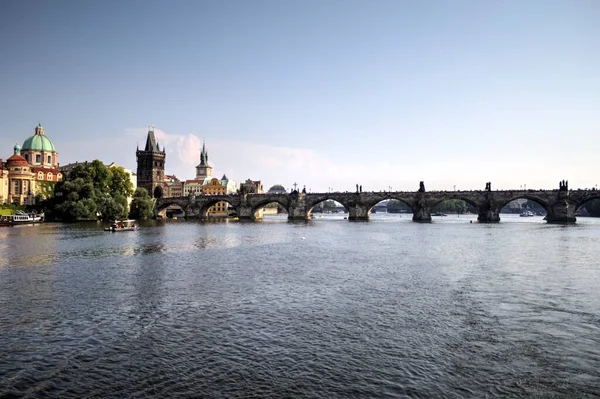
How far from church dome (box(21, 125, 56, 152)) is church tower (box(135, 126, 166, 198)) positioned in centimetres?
3254

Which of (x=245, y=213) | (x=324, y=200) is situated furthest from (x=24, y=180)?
(x=324, y=200)

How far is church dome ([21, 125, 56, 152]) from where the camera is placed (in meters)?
164

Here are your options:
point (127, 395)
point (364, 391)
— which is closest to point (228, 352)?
point (127, 395)

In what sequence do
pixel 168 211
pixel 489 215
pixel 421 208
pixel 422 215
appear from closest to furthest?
pixel 489 215 < pixel 421 208 < pixel 422 215 < pixel 168 211

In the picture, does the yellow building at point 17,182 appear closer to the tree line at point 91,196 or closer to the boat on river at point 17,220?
the tree line at point 91,196

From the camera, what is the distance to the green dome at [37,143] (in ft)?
539

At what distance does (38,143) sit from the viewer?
6521 inches

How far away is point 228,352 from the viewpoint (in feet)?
55.1

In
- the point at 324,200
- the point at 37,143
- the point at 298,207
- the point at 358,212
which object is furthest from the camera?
the point at 37,143

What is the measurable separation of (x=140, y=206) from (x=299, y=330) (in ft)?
397

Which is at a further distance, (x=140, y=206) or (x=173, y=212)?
(x=173, y=212)

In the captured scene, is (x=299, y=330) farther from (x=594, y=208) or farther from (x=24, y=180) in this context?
(x=594, y=208)

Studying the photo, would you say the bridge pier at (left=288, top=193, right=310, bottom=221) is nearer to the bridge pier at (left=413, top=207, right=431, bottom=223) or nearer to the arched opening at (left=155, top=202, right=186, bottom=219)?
the bridge pier at (left=413, top=207, right=431, bottom=223)

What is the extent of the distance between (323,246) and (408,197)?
75.0 meters
